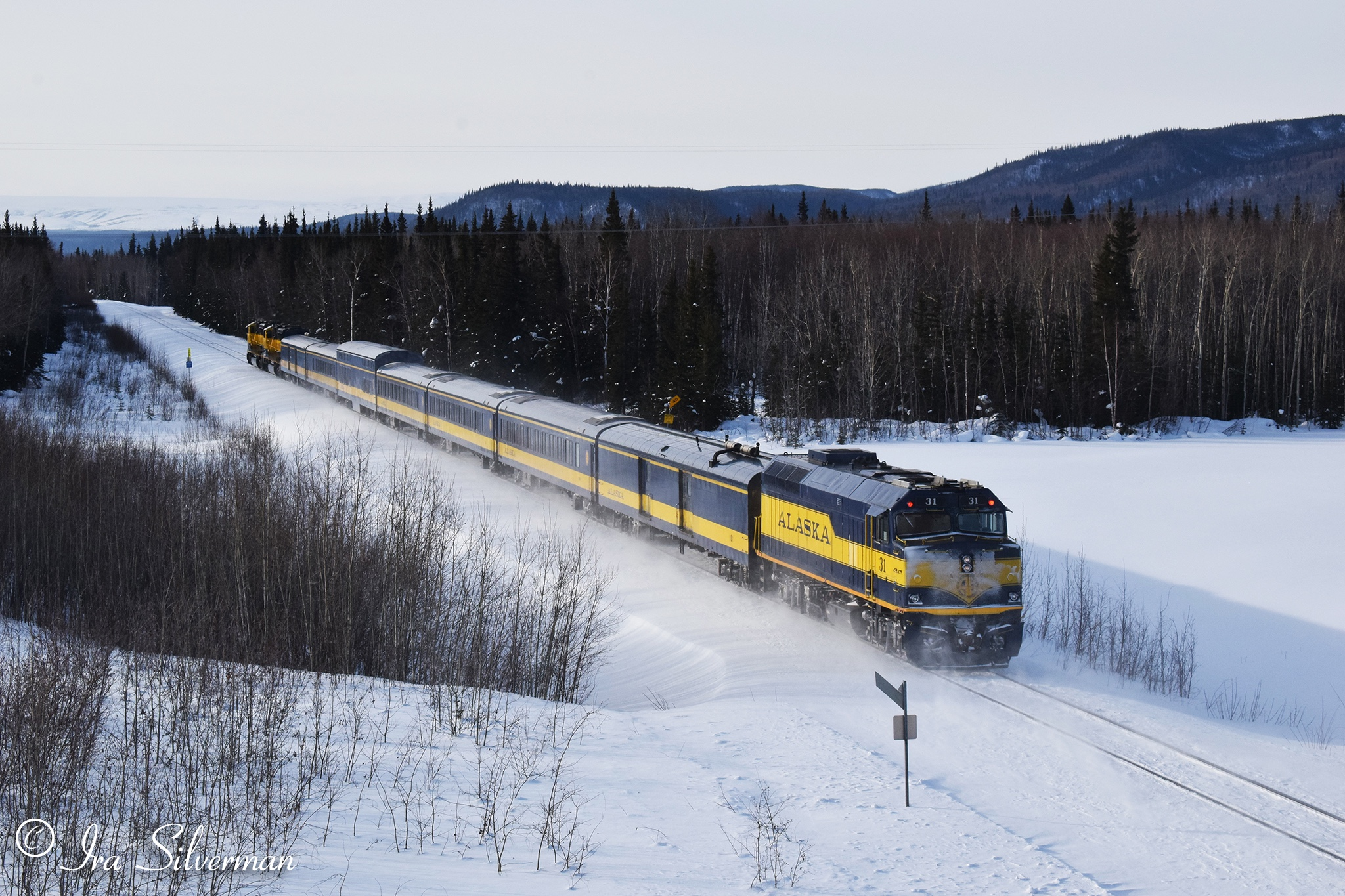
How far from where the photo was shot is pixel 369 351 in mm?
55969

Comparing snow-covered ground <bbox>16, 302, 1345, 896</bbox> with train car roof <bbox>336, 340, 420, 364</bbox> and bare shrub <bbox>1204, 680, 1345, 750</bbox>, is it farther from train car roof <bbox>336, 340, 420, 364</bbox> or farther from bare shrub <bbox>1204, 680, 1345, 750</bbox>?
train car roof <bbox>336, 340, 420, 364</bbox>

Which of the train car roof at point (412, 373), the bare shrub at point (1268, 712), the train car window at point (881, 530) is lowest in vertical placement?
the bare shrub at point (1268, 712)

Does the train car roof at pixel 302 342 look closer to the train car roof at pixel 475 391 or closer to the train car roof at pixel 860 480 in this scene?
the train car roof at pixel 475 391

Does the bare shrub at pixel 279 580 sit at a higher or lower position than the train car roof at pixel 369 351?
lower

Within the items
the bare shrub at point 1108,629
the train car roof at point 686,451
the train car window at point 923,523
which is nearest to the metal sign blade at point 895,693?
the train car window at point 923,523

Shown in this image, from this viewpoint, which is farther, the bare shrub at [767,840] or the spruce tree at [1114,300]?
the spruce tree at [1114,300]

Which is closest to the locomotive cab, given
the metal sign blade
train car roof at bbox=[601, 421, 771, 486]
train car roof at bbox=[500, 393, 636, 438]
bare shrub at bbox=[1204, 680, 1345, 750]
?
bare shrub at bbox=[1204, 680, 1345, 750]

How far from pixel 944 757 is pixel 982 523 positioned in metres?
5.14

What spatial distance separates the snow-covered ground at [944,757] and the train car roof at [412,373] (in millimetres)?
19879

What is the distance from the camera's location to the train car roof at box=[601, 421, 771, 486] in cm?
2422

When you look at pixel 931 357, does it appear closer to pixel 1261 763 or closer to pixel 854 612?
pixel 854 612

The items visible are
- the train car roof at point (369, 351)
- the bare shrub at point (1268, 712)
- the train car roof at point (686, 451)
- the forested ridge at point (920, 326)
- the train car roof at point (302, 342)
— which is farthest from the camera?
the train car roof at point (302, 342)

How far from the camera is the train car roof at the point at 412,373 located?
47219 mm

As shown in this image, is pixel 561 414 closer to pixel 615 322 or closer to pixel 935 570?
pixel 935 570
